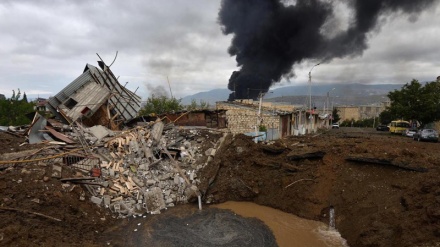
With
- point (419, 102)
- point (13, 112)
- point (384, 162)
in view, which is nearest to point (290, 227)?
point (384, 162)

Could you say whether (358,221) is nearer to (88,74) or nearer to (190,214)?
(190,214)

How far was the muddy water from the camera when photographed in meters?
→ 8.08

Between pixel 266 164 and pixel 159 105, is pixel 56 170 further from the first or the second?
pixel 159 105

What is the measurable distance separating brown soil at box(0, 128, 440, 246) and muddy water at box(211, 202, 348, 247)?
0.33 m

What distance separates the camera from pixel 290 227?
9109mm

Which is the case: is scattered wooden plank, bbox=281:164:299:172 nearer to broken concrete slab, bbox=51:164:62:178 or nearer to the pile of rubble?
the pile of rubble

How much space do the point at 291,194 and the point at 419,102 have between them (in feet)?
92.8

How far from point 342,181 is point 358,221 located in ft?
6.33

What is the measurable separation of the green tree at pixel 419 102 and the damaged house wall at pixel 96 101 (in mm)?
29726

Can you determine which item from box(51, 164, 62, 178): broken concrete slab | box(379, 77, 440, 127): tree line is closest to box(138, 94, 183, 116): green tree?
box(51, 164, 62, 178): broken concrete slab

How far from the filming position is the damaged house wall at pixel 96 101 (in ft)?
44.6

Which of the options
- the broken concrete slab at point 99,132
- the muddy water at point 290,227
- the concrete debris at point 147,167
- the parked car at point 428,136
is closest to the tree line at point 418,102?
the parked car at point 428,136

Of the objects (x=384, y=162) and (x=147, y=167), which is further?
(x=147, y=167)

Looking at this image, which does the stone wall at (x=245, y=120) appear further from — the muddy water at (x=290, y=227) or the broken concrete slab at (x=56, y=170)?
the broken concrete slab at (x=56, y=170)
